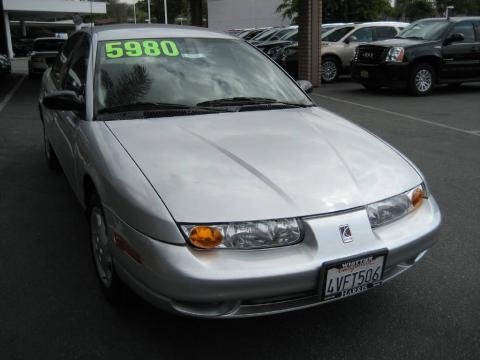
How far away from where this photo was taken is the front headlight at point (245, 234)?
2312 mm

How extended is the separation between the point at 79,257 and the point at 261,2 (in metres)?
42.5

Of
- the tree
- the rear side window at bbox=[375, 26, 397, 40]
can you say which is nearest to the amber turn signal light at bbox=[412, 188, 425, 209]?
the rear side window at bbox=[375, 26, 397, 40]

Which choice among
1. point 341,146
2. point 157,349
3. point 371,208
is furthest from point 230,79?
point 157,349

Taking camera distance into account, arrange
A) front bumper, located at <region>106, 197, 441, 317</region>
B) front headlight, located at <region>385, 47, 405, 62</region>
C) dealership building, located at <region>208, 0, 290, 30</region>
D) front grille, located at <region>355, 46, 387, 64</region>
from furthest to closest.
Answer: dealership building, located at <region>208, 0, 290, 30</region> → front grille, located at <region>355, 46, 387, 64</region> → front headlight, located at <region>385, 47, 405, 62</region> → front bumper, located at <region>106, 197, 441, 317</region>

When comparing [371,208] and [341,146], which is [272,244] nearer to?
[371,208]

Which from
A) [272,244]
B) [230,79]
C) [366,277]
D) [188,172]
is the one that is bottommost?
[366,277]

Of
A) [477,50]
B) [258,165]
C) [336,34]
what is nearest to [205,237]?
[258,165]

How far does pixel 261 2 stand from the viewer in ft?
143

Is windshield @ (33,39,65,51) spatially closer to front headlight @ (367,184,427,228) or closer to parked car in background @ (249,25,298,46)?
parked car in background @ (249,25,298,46)

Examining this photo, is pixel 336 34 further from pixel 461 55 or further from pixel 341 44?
pixel 461 55

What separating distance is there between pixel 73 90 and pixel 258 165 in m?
1.89

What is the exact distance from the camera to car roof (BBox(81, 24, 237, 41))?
3.91 meters

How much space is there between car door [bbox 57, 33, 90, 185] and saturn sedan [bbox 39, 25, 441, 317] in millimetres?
33

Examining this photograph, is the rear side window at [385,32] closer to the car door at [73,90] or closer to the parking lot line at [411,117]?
the parking lot line at [411,117]
